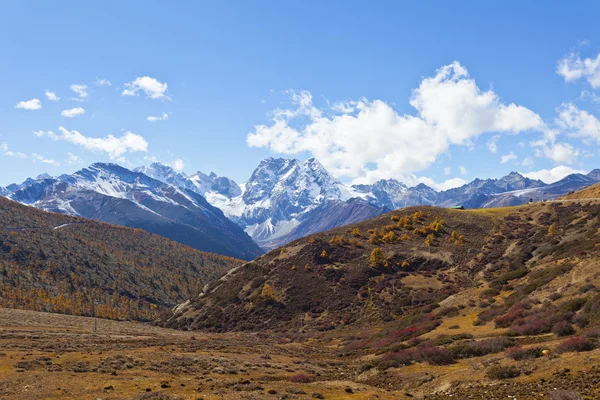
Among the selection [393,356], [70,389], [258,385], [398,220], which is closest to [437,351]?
[393,356]

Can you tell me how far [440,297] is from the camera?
2817 inches

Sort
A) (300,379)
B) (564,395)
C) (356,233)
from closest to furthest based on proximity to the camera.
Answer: (564,395), (300,379), (356,233)

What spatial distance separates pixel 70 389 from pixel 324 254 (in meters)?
92.6

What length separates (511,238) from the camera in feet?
357

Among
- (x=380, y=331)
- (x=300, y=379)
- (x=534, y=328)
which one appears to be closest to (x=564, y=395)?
(x=534, y=328)

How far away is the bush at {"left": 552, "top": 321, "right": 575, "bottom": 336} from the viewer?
32.0 metres

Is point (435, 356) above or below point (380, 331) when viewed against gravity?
above

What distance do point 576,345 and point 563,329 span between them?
19.3 ft

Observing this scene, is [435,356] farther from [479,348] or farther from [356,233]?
[356,233]

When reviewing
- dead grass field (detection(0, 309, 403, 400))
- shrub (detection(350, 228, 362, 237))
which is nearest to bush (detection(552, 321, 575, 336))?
dead grass field (detection(0, 309, 403, 400))

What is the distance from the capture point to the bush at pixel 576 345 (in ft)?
87.2

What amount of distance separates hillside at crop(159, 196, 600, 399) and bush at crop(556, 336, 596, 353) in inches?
2.4

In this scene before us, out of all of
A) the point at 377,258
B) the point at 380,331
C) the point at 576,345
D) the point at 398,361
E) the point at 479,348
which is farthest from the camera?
the point at 377,258

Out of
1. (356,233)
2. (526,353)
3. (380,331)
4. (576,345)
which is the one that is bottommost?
(380,331)
